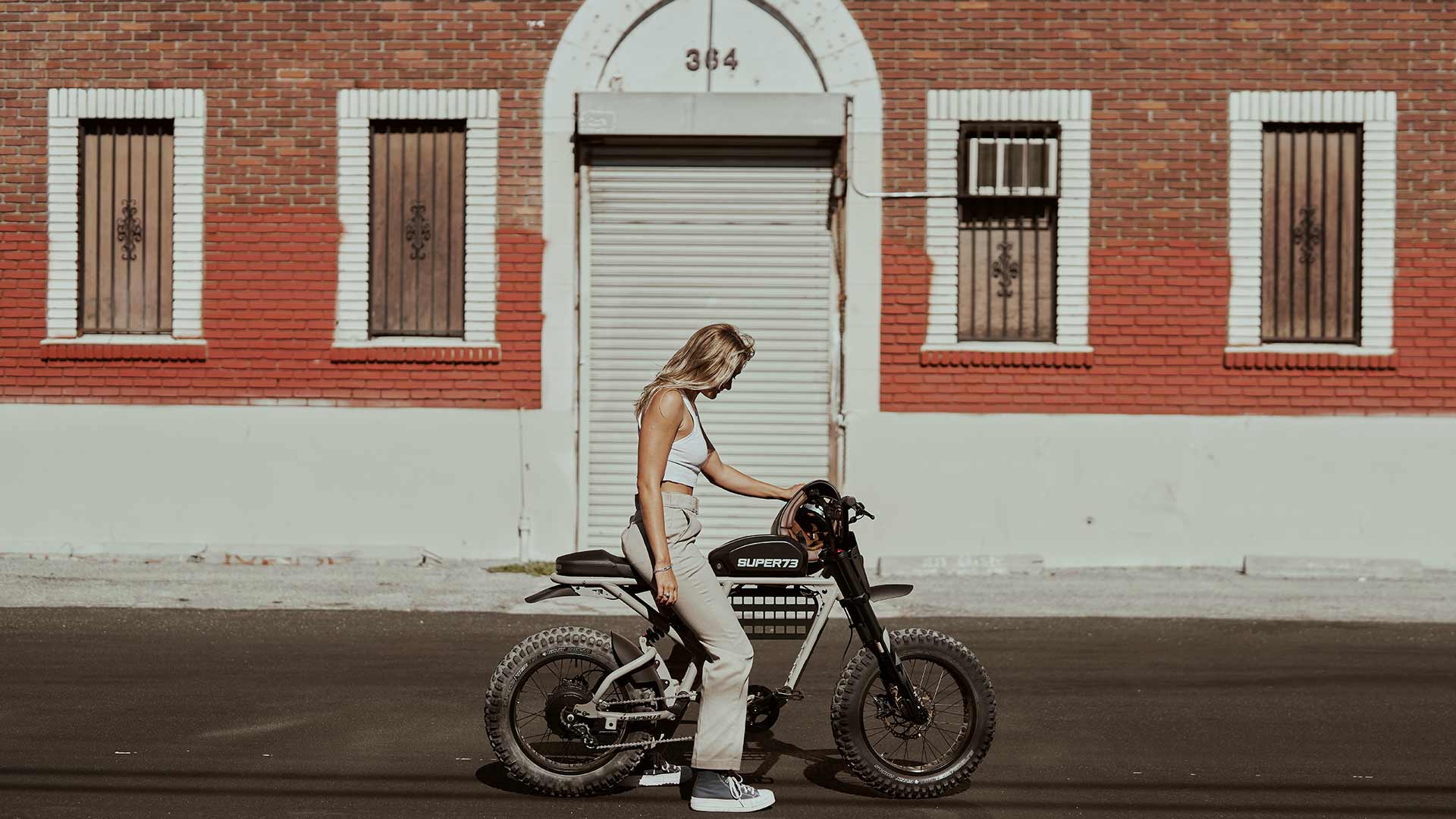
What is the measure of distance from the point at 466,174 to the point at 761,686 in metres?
8.95

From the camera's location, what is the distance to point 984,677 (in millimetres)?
6168

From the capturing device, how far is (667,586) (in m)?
5.84

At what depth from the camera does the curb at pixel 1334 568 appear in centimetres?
1330

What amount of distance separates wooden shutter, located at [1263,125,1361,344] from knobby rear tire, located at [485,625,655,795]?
9716mm

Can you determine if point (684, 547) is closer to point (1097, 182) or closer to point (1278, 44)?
point (1097, 182)

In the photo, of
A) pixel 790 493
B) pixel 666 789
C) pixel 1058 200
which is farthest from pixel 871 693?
pixel 1058 200

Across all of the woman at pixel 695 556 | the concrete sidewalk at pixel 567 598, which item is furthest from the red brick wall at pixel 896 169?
the woman at pixel 695 556

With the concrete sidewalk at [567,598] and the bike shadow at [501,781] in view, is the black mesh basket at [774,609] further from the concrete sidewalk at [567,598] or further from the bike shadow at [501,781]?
the concrete sidewalk at [567,598]

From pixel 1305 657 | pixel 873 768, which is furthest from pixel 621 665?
pixel 1305 657

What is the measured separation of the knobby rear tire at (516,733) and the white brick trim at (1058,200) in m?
8.48

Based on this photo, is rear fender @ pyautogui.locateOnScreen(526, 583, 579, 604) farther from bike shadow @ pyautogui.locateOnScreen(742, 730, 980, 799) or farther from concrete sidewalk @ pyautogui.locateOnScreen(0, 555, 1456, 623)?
concrete sidewalk @ pyautogui.locateOnScreen(0, 555, 1456, 623)

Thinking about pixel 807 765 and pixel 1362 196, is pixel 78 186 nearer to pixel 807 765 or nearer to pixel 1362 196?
pixel 807 765

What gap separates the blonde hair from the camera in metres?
6.03

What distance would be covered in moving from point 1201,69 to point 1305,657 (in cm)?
612
